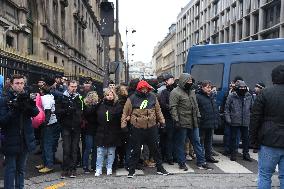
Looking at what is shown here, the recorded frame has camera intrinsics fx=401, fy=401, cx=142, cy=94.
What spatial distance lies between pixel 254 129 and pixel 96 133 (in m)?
3.61

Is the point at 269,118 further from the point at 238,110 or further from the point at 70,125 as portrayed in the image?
the point at 238,110

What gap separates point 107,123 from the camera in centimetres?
773

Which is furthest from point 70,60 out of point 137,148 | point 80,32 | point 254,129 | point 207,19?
point 207,19

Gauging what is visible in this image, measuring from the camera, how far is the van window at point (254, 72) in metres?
10.6

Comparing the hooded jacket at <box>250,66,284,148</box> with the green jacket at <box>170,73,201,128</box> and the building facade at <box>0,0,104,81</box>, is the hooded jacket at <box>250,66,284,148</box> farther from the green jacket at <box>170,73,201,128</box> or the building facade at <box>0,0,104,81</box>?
the building facade at <box>0,0,104,81</box>

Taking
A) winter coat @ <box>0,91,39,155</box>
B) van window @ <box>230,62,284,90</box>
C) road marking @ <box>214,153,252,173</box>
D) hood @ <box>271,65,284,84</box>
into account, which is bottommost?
road marking @ <box>214,153,252,173</box>

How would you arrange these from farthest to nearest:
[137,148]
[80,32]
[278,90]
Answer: [80,32], [137,148], [278,90]

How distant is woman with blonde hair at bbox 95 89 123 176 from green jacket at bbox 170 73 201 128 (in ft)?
3.69

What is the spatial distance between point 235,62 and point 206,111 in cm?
302

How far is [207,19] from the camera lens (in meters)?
68.5

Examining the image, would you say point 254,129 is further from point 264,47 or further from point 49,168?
point 264,47

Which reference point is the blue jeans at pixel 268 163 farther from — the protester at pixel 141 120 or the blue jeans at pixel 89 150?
the blue jeans at pixel 89 150

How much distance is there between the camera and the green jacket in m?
8.06

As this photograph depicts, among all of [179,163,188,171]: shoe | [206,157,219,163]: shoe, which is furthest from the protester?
[206,157,219,163]: shoe
